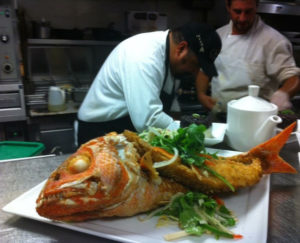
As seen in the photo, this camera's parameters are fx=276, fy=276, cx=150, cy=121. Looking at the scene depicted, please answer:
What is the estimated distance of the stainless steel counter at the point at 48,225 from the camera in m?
0.78

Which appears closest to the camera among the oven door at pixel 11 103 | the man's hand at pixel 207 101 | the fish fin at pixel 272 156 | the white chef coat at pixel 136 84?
the fish fin at pixel 272 156

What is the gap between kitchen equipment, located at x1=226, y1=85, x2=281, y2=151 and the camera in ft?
4.05

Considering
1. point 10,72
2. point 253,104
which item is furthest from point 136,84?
point 10,72

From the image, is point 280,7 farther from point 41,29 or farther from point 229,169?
point 229,169

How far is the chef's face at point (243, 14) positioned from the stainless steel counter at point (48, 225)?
1464 mm

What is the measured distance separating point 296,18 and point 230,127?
12.2 ft

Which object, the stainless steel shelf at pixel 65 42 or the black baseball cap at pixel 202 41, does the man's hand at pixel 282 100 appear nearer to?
the black baseball cap at pixel 202 41

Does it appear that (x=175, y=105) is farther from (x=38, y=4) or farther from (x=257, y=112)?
(x=38, y=4)

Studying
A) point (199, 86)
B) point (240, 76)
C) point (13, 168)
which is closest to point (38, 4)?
point (199, 86)

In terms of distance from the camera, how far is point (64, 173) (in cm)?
76

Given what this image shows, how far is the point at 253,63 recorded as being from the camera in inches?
99.2

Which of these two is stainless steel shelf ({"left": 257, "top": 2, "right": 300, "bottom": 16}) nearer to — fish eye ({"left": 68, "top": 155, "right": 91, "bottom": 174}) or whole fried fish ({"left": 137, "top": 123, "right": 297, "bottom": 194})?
whole fried fish ({"left": 137, "top": 123, "right": 297, "bottom": 194})

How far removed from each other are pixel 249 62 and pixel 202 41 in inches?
40.4

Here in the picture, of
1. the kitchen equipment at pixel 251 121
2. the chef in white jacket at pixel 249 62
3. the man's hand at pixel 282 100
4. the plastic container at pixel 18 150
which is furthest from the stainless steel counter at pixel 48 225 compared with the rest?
the chef in white jacket at pixel 249 62
